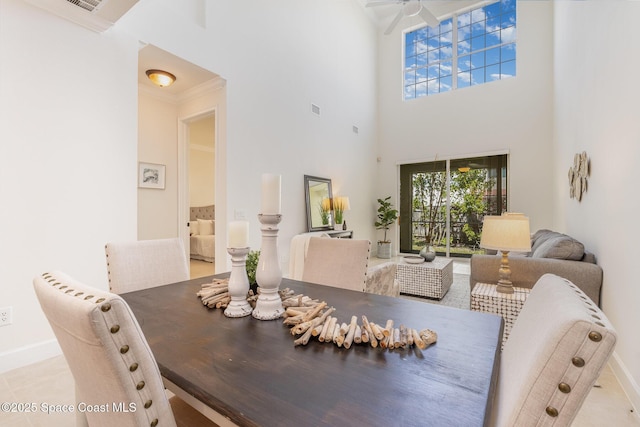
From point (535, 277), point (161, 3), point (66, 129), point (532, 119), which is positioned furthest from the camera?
point (532, 119)

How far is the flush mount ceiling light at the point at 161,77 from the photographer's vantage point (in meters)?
3.31

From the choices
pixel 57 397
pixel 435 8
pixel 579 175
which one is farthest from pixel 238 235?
pixel 435 8

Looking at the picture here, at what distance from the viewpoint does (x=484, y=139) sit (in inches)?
243

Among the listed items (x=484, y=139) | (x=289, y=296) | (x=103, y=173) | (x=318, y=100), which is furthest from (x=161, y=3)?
(x=484, y=139)

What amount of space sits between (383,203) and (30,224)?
19.9 feet

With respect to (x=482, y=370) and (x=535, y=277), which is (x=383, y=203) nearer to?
(x=535, y=277)

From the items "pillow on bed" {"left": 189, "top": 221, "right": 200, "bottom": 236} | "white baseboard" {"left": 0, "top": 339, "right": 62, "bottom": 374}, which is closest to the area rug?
"white baseboard" {"left": 0, "top": 339, "right": 62, "bottom": 374}

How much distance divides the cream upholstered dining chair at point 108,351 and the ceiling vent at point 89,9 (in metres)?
2.40

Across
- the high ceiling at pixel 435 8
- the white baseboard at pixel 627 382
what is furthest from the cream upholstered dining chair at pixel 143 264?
the high ceiling at pixel 435 8

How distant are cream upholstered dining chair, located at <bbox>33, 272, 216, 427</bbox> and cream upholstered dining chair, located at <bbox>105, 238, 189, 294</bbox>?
1002 millimetres

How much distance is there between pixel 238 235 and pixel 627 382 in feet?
7.82

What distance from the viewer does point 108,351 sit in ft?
1.75

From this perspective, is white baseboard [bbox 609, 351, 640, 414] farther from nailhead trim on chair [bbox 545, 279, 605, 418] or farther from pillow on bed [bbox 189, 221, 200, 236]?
pillow on bed [bbox 189, 221, 200, 236]

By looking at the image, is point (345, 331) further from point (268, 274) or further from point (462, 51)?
point (462, 51)
